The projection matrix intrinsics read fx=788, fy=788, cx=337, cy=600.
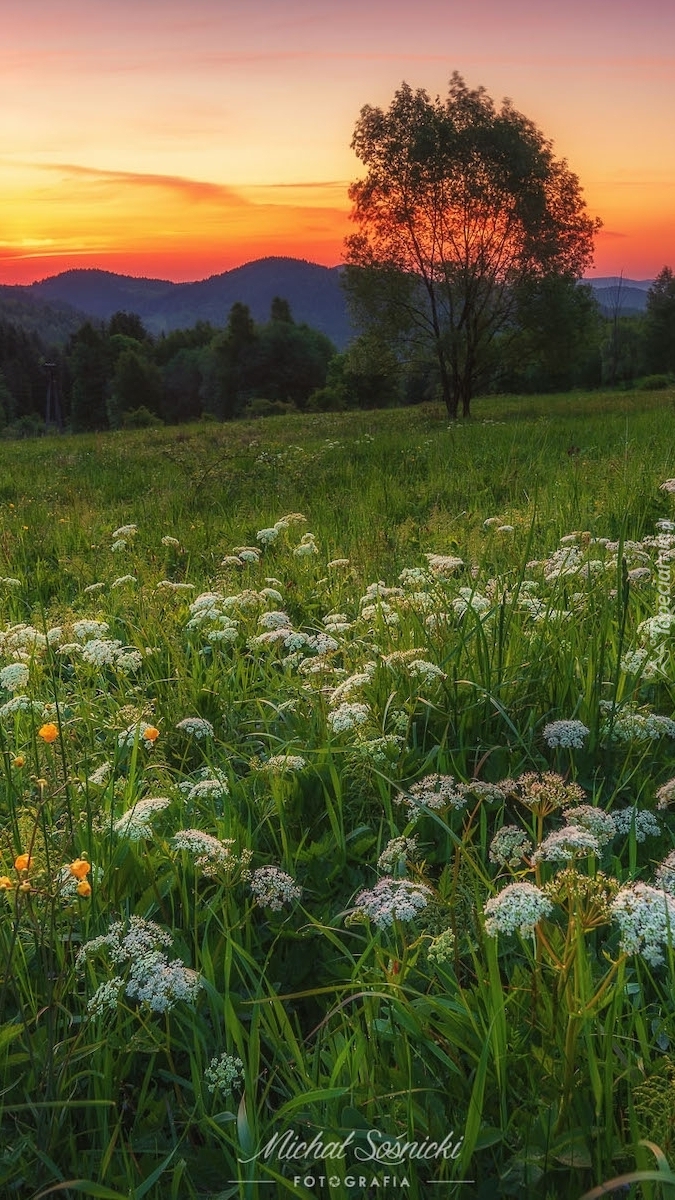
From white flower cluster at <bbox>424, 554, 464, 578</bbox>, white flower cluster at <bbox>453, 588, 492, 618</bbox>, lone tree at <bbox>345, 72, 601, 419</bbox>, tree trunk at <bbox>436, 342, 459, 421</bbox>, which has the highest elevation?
lone tree at <bbox>345, 72, 601, 419</bbox>

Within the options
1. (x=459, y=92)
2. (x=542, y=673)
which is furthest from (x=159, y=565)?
(x=459, y=92)

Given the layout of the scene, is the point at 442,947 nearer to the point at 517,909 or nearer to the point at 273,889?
the point at 517,909

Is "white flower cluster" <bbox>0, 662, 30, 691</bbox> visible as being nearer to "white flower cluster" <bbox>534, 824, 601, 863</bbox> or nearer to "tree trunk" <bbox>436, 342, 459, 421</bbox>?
"white flower cluster" <bbox>534, 824, 601, 863</bbox>

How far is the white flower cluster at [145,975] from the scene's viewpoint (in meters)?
2.00

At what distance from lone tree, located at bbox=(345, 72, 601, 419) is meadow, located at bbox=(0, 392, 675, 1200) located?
27.4 meters

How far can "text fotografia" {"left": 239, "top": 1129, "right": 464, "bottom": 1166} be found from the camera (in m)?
1.77

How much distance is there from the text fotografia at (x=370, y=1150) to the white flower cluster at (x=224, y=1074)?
0.62ft

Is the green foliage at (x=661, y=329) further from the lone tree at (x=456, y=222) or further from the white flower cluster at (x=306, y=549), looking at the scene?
the white flower cluster at (x=306, y=549)

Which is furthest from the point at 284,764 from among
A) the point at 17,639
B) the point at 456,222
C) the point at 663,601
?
the point at 456,222

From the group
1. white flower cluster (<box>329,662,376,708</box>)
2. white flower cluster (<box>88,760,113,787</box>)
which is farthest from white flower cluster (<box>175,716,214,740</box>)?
white flower cluster (<box>329,662,376,708</box>)

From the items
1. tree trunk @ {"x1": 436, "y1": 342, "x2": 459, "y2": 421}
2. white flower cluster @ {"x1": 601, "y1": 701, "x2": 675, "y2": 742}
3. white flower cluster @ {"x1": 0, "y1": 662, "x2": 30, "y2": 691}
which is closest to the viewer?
white flower cluster @ {"x1": 601, "y1": 701, "x2": 675, "y2": 742}

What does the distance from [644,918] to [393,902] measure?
0.67m

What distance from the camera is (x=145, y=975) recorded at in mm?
2080

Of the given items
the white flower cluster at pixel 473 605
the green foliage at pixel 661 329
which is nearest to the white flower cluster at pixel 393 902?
the white flower cluster at pixel 473 605
